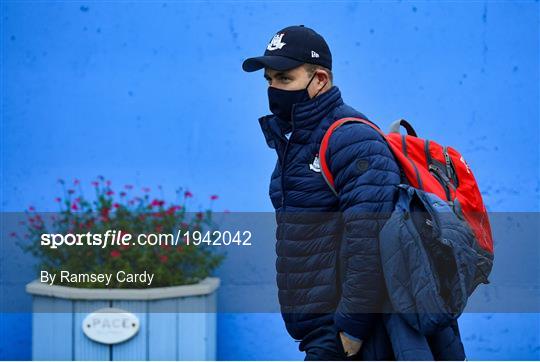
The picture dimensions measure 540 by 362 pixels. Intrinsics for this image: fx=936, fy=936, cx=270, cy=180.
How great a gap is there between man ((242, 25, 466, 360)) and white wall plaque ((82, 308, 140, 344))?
1902 millimetres

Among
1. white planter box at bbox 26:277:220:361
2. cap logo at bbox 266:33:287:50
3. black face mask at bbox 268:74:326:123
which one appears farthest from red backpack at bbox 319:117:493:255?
white planter box at bbox 26:277:220:361

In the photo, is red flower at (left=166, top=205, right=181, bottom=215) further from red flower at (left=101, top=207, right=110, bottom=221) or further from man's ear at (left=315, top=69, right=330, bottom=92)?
man's ear at (left=315, top=69, right=330, bottom=92)

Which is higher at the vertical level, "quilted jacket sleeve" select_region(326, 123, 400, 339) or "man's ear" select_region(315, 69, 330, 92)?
"man's ear" select_region(315, 69, 330, 92)

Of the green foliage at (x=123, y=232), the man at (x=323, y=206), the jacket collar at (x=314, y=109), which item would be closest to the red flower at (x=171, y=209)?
the green foliage at (x=123, y=232)

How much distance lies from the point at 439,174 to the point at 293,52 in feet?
1.88

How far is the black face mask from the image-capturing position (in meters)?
2.85

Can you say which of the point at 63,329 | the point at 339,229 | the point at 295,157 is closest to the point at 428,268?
the point at 339,229

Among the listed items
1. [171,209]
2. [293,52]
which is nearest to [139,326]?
[171,209]

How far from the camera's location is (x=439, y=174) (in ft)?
9.23

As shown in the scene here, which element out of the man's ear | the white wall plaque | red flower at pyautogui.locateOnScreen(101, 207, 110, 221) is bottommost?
the white wall plaque

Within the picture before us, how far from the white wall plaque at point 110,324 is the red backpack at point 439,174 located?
86.1 inches

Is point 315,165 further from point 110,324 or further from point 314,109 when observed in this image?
point 110,324

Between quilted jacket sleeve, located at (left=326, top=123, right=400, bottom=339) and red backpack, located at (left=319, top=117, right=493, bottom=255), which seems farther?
red backpack, located at (left=319, top=117, right=493, bottom=255)

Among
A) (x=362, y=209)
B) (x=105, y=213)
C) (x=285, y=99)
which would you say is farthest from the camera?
(x=105, y=213)
